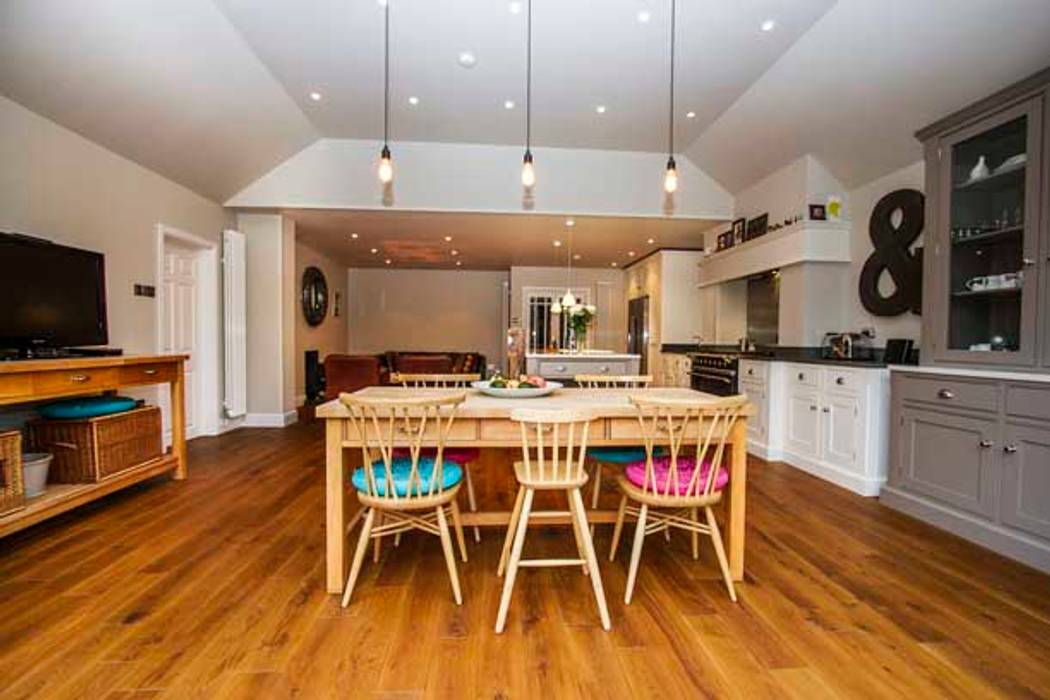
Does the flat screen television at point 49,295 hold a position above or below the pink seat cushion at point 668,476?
above

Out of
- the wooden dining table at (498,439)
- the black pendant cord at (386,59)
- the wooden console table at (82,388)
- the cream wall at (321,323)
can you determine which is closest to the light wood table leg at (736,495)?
the wooden dining table at (498,439)

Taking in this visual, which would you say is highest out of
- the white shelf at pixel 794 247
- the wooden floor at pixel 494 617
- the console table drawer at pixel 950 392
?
the white shelf at pixel 794 247

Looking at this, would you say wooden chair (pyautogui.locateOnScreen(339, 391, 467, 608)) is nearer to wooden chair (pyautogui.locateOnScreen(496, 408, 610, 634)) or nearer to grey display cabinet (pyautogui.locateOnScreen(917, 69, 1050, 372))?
wooden chair (pyautogui.locateOnScreen(496, 408, 610, 634))

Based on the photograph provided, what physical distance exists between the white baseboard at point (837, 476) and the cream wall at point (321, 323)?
19.2ft

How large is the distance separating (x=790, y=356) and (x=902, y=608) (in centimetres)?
302

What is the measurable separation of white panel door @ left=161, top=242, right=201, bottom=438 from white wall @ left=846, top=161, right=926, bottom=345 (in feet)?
21.0

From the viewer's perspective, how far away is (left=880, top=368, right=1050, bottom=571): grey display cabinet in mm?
2508

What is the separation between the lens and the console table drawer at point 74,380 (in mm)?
2686

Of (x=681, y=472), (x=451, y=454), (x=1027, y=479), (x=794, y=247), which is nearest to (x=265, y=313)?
(x=451, y=454)

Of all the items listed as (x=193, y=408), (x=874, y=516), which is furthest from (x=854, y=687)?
(x=193, y=408)

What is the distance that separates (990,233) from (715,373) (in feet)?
8.92

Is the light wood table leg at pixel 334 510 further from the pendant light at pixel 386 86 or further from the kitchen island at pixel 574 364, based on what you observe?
the kitchen island at pixel 574 364

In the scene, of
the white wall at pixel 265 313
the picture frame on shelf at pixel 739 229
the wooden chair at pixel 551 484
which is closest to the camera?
the wooden chair at pixel 551 484

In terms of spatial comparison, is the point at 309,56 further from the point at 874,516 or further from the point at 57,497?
the point at 874,516
